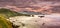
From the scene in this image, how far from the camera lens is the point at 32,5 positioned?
3.01ft

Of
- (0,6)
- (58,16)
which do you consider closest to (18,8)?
(0,6)

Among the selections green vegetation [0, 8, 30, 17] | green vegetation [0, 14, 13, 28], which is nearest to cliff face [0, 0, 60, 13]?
green vegetation [0, 8, 30, 17]

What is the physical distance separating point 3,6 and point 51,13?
33 cm

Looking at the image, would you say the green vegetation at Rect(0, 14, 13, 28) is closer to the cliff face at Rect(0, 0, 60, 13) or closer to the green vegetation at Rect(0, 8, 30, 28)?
the green vegetation at Rect(0, 8, 30, 28)

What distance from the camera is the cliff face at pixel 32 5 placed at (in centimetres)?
90

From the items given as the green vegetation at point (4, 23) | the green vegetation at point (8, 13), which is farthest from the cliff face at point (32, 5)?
the green vegetation at point (4, 23)

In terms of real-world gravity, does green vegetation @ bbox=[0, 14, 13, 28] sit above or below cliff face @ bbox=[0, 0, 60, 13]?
below

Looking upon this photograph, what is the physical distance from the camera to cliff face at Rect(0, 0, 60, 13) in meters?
0.90

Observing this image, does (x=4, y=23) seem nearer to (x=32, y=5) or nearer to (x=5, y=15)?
(x=5, y=15)

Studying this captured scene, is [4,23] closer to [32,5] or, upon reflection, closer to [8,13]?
[8,13]

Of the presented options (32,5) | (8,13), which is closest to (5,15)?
(8,13)

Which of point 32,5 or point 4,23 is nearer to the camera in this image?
point 4,23

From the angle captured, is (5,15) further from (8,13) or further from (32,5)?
(32,5)

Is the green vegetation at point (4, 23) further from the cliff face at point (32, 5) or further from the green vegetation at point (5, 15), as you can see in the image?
the cliff face at point (32, 5)
